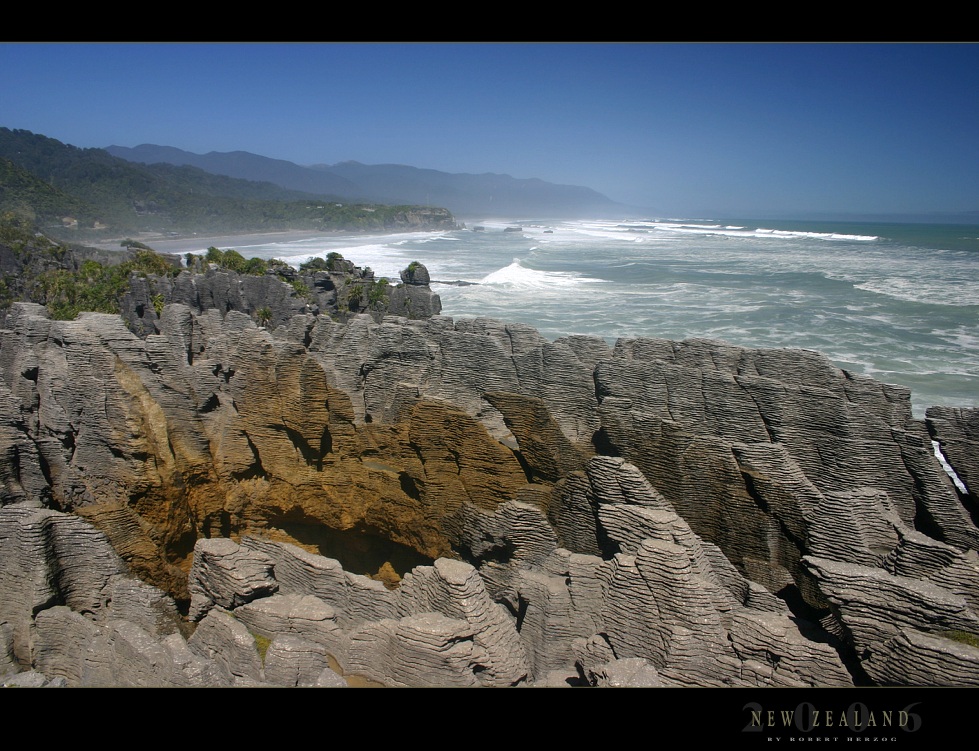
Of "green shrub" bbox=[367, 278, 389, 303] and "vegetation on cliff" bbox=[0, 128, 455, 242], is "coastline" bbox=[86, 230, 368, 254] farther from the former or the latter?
"green shrub" bbox=[367, 278, 389, 303]

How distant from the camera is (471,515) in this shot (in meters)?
4.89

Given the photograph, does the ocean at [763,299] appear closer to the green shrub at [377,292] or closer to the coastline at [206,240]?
the green shrub at [377,292]

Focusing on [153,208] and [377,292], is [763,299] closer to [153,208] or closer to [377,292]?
[377,292]

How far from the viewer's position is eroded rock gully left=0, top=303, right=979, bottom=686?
12.1 feet

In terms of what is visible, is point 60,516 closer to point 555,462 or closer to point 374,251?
point 555,462

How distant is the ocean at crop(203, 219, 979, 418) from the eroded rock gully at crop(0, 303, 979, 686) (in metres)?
12.2

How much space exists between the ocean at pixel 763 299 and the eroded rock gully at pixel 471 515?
12.2 metres

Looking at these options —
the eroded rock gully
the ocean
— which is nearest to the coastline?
the ocean

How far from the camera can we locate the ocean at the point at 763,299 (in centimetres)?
1962

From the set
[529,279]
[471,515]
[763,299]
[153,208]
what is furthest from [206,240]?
[471,515]

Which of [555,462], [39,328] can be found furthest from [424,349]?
[39,328]

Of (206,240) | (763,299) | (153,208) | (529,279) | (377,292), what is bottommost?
(763,299)

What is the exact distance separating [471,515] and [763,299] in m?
30.4

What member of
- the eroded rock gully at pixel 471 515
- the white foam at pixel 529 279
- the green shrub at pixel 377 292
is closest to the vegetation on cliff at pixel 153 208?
the white foam at pixel 529 279
